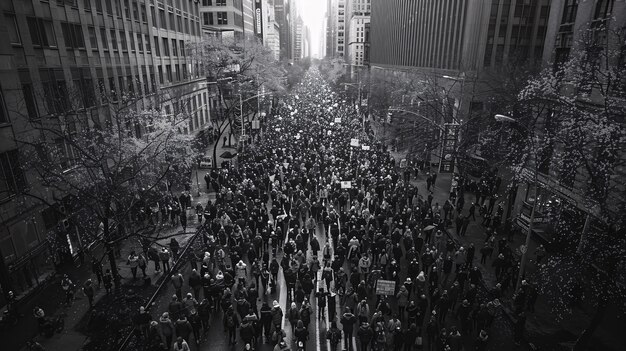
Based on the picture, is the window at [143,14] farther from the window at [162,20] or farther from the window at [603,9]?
the window at [603,9]

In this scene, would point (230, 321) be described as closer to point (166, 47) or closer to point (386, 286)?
point (386, 286)

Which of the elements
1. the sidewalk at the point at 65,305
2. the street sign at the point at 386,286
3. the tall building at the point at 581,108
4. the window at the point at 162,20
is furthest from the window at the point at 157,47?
the street sign at the point at 386,286

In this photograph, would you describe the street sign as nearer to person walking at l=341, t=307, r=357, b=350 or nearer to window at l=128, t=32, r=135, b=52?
person walking at l=341, t=307, r=357, b=350

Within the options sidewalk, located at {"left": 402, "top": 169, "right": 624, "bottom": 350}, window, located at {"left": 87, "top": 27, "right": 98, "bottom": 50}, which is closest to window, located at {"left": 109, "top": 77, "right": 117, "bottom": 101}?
window, located at {"left": 87, "top": 27, "right": 98, "bottom": 50}

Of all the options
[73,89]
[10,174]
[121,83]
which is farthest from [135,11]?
[10,174]

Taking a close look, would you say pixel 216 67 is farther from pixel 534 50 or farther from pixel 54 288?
pixel 534 50

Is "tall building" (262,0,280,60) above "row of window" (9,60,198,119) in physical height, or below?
above
